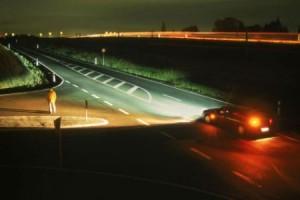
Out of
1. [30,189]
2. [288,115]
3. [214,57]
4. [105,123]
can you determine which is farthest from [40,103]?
[214,57]

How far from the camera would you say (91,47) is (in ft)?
291

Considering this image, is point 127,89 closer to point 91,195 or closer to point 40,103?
point 40,103

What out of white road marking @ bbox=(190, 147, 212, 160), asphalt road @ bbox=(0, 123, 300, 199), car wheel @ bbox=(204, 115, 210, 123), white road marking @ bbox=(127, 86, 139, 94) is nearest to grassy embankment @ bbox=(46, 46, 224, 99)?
white road marking @ bbox=(127, 86, 139, 94)

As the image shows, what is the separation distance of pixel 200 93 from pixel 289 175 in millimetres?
22829

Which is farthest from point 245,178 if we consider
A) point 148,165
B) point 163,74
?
point 163,74

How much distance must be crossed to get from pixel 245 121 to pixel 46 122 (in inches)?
410

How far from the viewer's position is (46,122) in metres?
27.0

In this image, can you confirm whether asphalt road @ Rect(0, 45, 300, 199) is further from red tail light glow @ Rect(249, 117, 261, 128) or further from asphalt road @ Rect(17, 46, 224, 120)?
asphalt road @ Rect(17, 46, 224, 120)

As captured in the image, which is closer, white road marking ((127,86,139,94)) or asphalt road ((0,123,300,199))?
asphalt road ((0,123,300,199))

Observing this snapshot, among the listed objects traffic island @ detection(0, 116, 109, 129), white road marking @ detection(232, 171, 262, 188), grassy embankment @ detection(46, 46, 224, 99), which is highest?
grassy embankment @ detection(46, 46, 224, 99)

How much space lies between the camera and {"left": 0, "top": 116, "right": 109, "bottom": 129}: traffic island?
26.0 m

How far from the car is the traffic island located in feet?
20.6

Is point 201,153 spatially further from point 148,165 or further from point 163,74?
point 163,74

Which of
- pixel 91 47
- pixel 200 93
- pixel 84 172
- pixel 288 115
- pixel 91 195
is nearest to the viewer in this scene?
pixel 91 195
